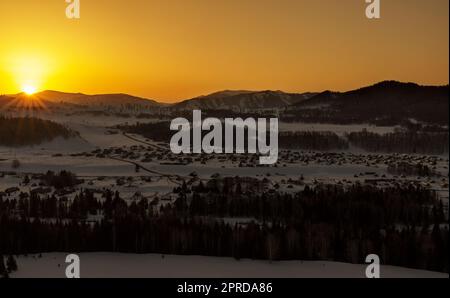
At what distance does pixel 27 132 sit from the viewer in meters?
73.9

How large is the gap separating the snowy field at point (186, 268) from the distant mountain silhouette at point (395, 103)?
112 metres

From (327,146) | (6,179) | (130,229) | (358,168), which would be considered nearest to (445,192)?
(358,168)

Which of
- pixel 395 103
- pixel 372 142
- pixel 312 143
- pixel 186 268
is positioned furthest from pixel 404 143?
pixel 395 103

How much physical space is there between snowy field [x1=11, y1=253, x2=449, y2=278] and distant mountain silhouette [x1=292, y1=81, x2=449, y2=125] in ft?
368

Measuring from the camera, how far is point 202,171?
46312 mm

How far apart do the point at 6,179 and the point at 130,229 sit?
22.9 m

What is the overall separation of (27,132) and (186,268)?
6230 centimetres

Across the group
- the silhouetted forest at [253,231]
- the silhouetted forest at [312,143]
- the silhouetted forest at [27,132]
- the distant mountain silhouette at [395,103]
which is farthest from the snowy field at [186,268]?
the distant mountain silhouette at [395,103]

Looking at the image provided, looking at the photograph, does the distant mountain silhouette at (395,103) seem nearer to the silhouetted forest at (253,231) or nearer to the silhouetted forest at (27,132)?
the silhouetted forest at (27,132)

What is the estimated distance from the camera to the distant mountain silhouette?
141 m

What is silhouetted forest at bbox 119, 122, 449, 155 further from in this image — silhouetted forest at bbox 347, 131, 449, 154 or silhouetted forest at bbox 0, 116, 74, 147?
silhouetted forest at bbox 0, 116, 74, 147

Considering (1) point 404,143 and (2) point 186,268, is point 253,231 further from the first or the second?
(1) point 404,143

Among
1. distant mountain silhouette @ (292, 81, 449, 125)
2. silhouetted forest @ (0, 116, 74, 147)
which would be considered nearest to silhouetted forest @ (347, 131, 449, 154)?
distant mountain silhouette @ (292, 81, 449, 125)

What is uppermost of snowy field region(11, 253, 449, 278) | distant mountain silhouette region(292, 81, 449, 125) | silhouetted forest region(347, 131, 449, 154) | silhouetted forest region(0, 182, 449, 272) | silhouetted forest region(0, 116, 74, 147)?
distant mountain silhouette region(292, 81, 449, 125)
